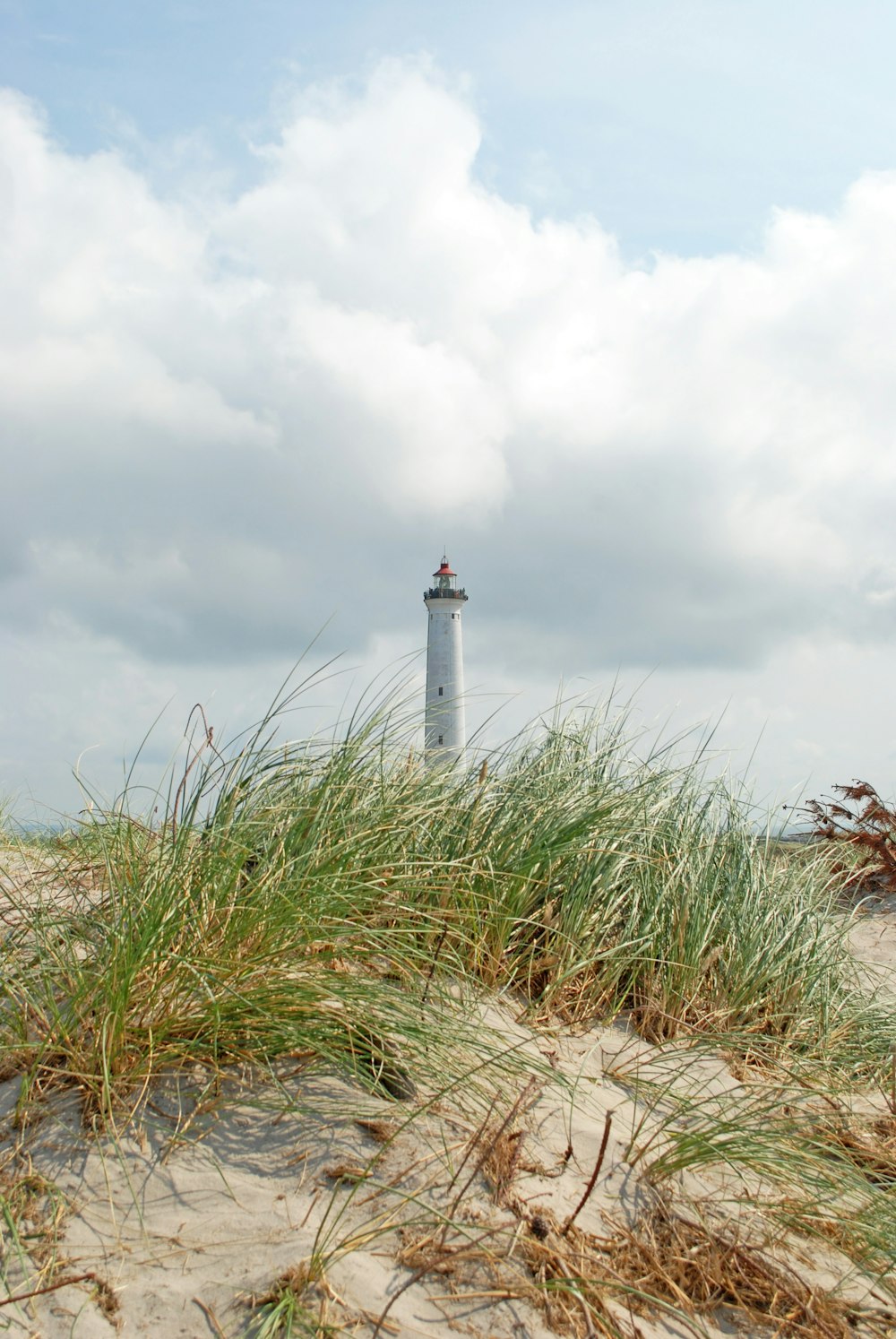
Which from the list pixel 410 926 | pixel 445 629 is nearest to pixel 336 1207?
pixel 410 926

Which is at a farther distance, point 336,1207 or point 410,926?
point 410,926

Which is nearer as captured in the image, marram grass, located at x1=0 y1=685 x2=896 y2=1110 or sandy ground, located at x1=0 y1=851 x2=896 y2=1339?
sandy ground, located at x1=0 y1=851 x2=896 y2=1339

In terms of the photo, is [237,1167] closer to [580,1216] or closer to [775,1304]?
[580,1216]

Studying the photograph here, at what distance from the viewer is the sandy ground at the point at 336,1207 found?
5.95ft

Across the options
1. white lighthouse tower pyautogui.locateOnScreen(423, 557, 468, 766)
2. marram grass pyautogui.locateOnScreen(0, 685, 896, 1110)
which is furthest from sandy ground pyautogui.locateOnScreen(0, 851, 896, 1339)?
white lighthouse tower pyautogui.locateOnScreen(423, 557, 468, 766)

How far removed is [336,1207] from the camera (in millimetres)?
2031

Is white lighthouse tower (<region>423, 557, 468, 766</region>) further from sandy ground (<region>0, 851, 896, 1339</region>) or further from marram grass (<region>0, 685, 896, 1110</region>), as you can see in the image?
sandy ground (<region>0, 851, 896, 1339</region>)

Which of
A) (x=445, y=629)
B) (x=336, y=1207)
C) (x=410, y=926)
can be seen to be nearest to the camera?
(x=336, y=1207)

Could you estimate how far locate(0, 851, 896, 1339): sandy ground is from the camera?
181cm

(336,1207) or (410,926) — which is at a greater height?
(410,926)

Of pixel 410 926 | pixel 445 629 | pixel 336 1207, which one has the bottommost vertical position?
pixel 336 1207

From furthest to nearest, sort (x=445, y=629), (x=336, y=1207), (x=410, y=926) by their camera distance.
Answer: (x=445, y=629) → (x=410, y=926) → (x=336, y=1207)

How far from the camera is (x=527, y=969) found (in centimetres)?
324

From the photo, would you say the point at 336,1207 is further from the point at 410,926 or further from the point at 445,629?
the point at 445,629
